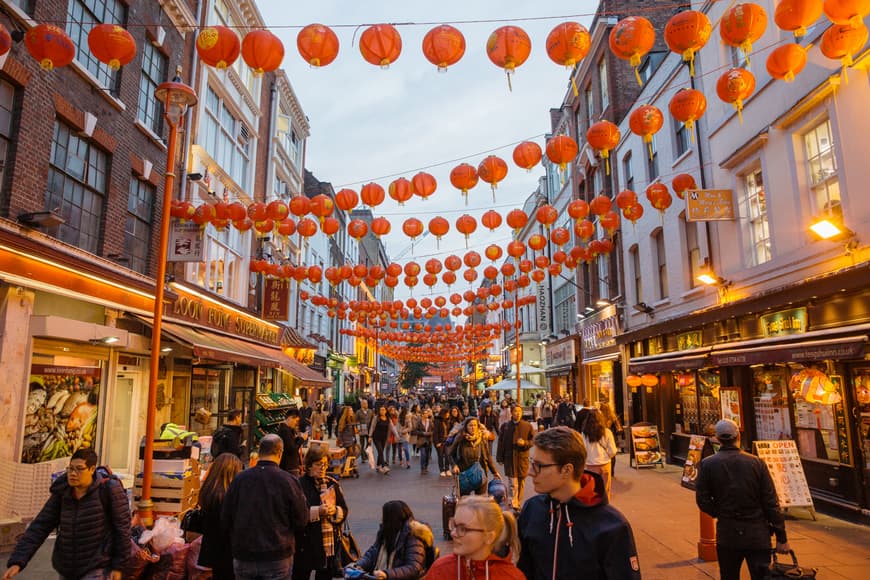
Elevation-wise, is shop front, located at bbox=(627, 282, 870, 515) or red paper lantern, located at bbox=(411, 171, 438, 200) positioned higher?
red paper lantern, located at bbox=(411, 171, 438, 200)

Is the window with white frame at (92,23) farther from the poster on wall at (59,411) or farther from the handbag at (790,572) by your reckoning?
the handbag at (790,572)

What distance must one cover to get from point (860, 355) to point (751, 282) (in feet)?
13.7

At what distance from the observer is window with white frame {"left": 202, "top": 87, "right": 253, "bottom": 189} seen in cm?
1852

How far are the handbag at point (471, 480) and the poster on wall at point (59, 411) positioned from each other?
7.58 m

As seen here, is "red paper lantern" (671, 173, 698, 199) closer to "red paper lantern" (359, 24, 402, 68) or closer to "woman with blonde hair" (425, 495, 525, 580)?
"red paper lantern" (359, 24, 402, 68)

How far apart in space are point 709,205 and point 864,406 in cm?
544

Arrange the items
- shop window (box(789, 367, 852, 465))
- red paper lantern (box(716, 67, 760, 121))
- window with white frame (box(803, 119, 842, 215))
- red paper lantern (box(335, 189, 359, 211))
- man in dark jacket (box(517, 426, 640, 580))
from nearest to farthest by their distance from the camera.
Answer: man in dark jacket (box(517, 426, 640, 580))
red paper lantern (box(716, 67, 760, 121))
shop window (box(789, 367, 852, 465))
window with white frame (box(803, 119, 842, 215))
red paper lantern (box(335, 189, 359, 211))

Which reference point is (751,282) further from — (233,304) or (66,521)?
(233,304)

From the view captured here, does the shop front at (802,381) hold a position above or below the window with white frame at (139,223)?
below

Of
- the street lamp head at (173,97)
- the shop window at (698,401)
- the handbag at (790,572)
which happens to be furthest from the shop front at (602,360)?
the street lamp head at (173,97)

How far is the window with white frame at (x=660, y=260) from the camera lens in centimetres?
1722

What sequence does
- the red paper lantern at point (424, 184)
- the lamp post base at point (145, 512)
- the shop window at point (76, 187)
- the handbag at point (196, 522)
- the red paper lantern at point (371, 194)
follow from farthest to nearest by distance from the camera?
the red paper lantern at point (371, 194)
the red paper lantern at point (424, 184)
the shop window at point (76, 187)
the lamp post base at point (145, 512)
the handbag at point (196, 522)

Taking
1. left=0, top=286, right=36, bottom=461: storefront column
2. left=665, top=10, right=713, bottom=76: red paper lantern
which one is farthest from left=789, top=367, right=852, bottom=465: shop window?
left=0, top=286, right=36, bottom=461: storefront column

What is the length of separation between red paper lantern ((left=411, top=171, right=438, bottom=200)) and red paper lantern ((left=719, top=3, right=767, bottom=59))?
588cm
